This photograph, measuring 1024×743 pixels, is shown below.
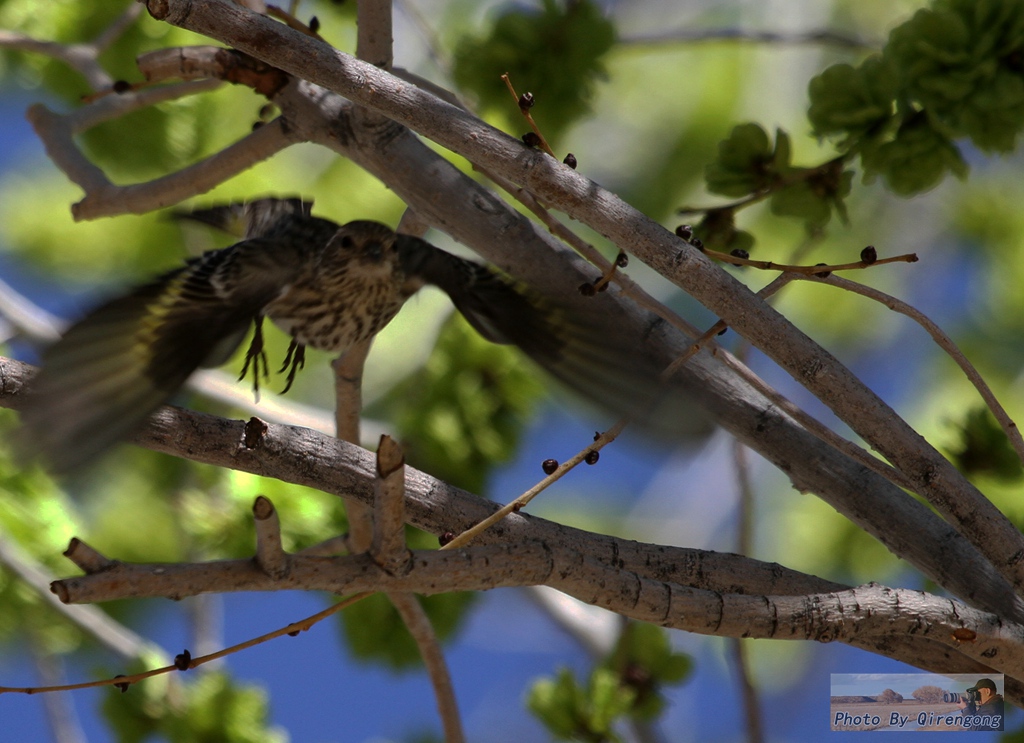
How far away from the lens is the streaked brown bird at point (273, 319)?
0.77 metres

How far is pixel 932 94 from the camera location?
3.19ft

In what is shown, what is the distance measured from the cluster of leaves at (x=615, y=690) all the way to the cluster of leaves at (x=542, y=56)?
687 mm

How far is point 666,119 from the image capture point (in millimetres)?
3537

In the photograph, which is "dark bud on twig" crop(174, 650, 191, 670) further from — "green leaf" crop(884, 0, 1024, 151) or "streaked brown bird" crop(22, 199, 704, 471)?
"green leaf" crop(884, 0, 1024, 151)

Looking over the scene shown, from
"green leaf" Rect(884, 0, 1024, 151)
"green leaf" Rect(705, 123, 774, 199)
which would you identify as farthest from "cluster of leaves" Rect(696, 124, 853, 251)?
"green leaf" Rect(884, 0, 1024, 151)

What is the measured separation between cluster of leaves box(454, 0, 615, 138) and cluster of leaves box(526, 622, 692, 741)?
687 millimetres

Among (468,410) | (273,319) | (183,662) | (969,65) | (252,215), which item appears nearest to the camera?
(183,662)

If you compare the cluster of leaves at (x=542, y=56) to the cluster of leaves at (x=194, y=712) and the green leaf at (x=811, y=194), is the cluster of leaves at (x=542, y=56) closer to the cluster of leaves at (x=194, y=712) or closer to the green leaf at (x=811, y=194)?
the green leaf at (x=811, y=194)

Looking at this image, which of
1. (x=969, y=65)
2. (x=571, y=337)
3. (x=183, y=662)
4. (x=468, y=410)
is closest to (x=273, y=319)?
(x=571, y=337)

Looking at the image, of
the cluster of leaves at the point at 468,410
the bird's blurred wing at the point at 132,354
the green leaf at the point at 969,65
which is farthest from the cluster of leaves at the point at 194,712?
the green leaf at the point at 969,65

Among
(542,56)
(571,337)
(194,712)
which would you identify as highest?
(542,56)

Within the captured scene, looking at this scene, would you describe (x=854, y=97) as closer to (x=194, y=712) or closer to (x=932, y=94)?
(x=932, y=94)

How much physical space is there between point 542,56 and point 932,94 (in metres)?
0.54

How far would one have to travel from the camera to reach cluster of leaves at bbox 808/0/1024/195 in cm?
96
